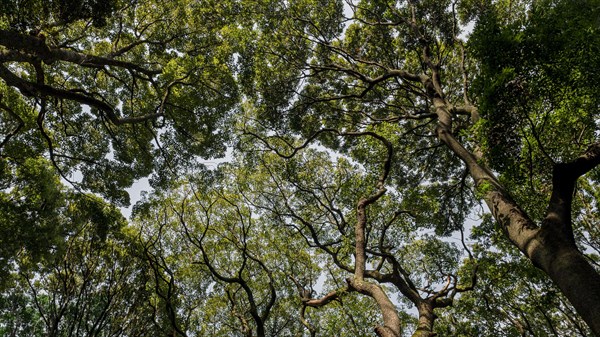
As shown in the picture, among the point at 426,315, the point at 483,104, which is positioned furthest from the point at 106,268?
the point at 483,104

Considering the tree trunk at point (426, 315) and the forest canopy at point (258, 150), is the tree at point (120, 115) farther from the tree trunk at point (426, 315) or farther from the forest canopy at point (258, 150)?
the tree trunk at point (426, 315)

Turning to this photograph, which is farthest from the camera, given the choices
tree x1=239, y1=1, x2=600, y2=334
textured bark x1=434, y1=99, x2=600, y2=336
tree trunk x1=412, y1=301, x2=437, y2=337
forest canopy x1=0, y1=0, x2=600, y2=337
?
forest canopy x1=0, y1=0, x2=600, y2=337

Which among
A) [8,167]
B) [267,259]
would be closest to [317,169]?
[267,259]

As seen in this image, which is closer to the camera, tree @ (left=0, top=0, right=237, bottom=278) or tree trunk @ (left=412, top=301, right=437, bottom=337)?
tree trunk @ (left=412, top=301, right=437, bottom=337)

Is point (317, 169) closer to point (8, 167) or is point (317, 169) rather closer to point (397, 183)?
point (397, 183)

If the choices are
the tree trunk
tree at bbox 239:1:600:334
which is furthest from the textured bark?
the tree trunk

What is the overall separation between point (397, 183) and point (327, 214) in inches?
118

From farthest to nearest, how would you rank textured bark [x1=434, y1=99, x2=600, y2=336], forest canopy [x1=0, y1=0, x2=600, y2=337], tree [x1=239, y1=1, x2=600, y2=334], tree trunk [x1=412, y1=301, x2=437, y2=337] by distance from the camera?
forest canopy [x1=0, y1=0, x2=600, y2=337]
tree trunk [x1=412, y1=301, x2=437, y2=337]
tree [x1=239, y1=1, x2=600, y2=334]
textured bark [x1=434, y1=99, x2=600, y2=336]

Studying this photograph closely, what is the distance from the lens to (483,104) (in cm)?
492

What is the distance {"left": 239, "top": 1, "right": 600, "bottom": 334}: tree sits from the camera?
428 centimetres

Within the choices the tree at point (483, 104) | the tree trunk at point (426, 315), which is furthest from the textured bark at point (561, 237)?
the tree trunk at point (426, 315)

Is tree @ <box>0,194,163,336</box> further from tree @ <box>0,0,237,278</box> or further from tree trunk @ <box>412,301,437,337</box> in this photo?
tree trunk @ <box>412,301,437,337</box>

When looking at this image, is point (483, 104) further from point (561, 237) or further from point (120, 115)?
point (120, 115)

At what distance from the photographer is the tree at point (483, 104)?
4.28m
